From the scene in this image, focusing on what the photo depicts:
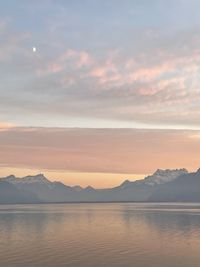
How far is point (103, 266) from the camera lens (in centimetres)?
7912

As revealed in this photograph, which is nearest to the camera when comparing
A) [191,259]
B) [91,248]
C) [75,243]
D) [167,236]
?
[191,259]

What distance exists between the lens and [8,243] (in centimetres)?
11550

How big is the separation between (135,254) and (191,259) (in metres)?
13.8

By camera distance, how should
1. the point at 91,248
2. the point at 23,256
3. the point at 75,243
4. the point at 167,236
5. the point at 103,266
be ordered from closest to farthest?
the point at 103,266 → the point at 23,256 → the point at 91,248 → the point at 75,243 → the point at 167,236

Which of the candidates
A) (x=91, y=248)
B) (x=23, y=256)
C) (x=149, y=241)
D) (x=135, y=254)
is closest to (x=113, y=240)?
(x=149, y=241)

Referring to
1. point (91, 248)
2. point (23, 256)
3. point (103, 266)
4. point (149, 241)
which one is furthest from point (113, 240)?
point (103, 266)

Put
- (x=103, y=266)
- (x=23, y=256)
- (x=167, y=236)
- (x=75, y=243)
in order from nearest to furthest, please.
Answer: (x=103, y=266)
(x=23, y=256)
(x=75, y=243)
(x=167, y=236)

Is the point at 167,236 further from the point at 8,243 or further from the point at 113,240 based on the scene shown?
the point at 8,243

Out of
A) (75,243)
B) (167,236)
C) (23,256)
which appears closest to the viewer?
(23,256)

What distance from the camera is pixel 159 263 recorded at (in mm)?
81625

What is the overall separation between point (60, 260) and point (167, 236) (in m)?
51.5

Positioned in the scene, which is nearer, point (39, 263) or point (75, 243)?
point (39, 263)

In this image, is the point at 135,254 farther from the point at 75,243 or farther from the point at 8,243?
the point at 8,243

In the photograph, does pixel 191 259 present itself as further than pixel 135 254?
No
